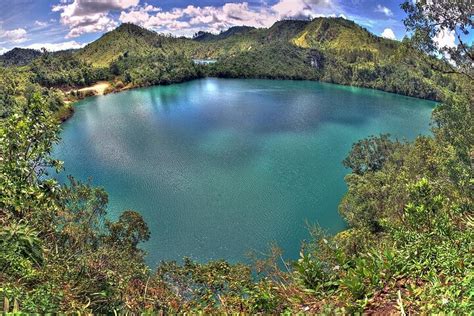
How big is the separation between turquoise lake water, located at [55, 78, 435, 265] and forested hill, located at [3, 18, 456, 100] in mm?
15846

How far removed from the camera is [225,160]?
37.8 meters

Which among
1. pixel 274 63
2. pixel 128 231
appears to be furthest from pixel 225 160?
pixel 274 63

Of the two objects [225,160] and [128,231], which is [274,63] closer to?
[225,160]

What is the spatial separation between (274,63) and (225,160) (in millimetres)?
91904

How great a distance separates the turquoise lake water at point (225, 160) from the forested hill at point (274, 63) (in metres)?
15.8

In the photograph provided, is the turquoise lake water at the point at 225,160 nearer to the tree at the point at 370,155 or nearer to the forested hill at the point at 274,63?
the tree at the point at 370,155

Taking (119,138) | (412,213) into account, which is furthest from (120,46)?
(412,213)

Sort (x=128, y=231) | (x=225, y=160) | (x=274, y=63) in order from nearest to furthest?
(x=128, y=231) < (x=225, y=160) < (x=274, y=63)

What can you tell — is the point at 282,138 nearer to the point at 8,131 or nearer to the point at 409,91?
the point at 8,131

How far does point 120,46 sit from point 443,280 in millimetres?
154482

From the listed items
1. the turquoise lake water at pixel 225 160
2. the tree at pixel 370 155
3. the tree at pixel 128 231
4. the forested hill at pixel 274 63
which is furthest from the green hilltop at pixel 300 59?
the tree at pixel 128 231

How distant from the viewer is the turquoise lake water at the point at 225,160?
24219 mm

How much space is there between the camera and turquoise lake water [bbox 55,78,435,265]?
79.5 feet

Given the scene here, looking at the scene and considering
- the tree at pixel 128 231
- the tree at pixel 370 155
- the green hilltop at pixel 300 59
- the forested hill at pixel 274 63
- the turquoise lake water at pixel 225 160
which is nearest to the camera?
the tree at pixel 128 231
